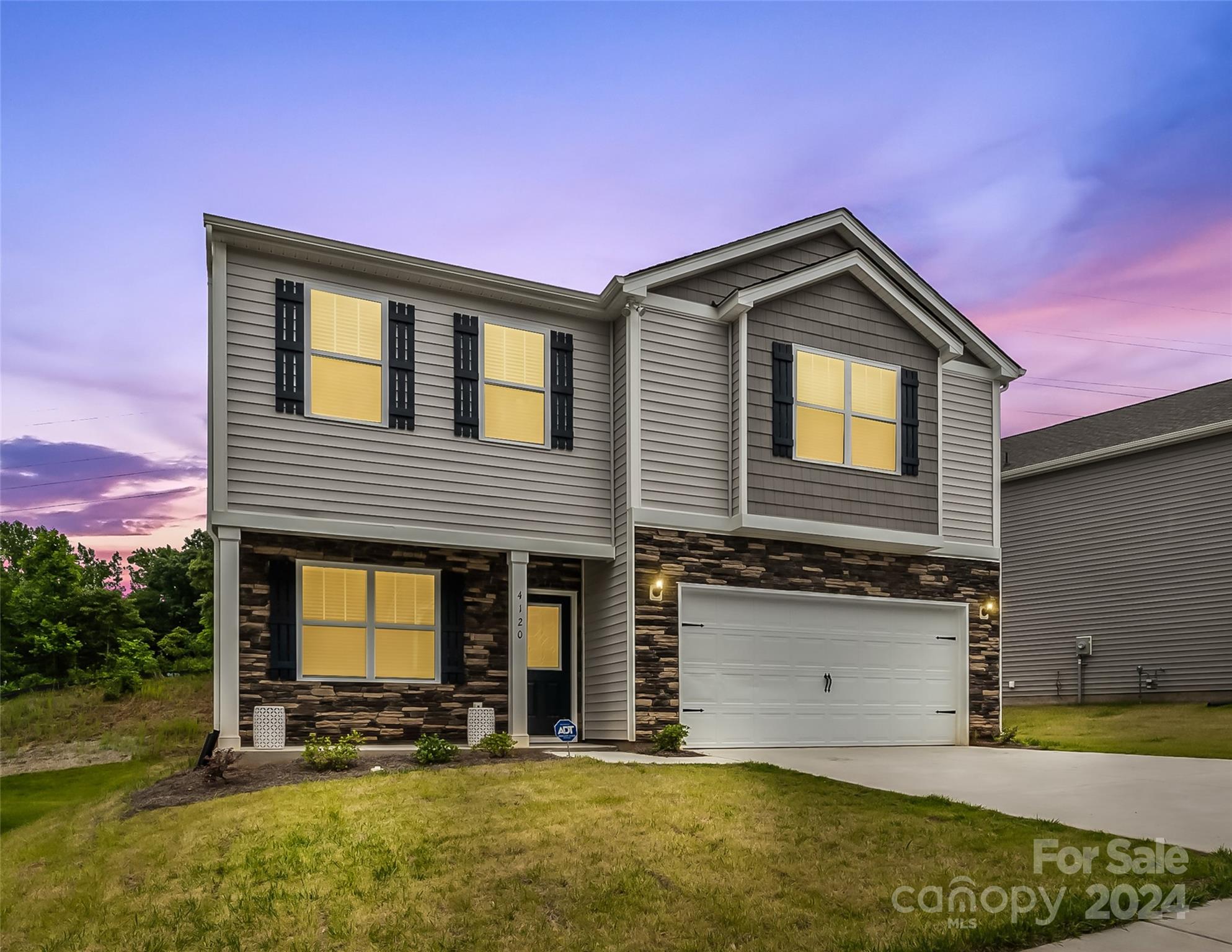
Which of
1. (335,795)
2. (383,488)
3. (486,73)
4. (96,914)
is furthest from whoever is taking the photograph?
(486,73)

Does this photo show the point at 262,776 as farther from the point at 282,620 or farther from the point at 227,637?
the point at 282,620

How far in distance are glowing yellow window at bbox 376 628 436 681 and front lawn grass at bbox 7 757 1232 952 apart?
12.4 ft

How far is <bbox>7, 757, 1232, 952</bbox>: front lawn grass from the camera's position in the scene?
17.4 feet

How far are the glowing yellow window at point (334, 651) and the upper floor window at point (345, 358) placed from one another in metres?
2.61

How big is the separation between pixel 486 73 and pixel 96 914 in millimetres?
12914

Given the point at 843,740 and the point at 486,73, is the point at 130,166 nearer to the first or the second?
the point at 486,73

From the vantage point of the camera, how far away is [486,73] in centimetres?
1530

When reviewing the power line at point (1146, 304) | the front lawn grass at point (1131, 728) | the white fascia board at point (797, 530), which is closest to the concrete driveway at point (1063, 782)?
the front lawn grass at point (1131, 728)

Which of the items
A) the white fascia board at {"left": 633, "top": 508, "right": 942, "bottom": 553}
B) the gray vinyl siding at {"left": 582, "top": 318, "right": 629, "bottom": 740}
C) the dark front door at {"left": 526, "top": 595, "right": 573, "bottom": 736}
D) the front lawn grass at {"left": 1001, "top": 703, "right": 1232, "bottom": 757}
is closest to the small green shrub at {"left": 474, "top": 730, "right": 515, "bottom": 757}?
the gray vinyl siding at {"left": 582, "top": 318, "right": 629, "bottom": 740}

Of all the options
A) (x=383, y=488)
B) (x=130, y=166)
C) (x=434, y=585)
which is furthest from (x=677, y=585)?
(x=130, y=166)

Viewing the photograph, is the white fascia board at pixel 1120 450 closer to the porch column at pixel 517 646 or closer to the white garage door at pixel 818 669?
the white garage door at pixel 818 669

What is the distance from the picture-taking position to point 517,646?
1252 cm

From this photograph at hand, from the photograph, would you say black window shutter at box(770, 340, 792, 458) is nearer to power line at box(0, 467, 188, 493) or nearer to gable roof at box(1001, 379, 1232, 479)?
gable roof at box(1001, 379, 1232, 479)

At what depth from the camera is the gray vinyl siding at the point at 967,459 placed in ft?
50.3
